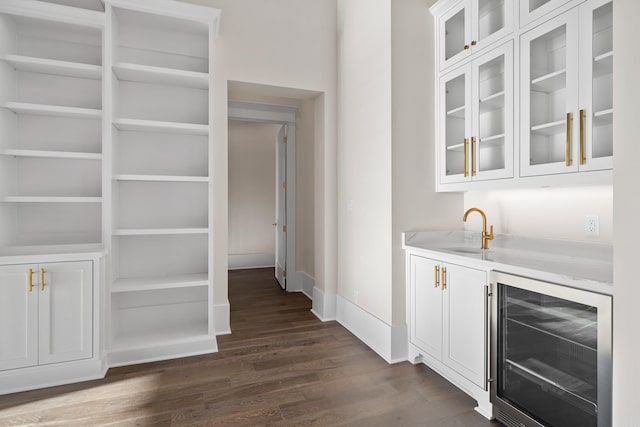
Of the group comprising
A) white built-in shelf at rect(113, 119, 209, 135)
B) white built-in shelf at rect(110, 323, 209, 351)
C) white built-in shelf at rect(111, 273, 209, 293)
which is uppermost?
white built-in shelf at rect(113, 119, 209, 135)

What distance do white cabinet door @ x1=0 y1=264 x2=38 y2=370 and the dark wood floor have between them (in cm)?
23

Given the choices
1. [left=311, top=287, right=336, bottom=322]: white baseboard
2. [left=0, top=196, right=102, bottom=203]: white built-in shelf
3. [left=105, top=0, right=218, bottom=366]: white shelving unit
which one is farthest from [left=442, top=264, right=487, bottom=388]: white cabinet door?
[left=0, top=196, right=102, bottom=203]: white built-in shelf

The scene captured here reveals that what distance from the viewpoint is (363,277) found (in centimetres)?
314

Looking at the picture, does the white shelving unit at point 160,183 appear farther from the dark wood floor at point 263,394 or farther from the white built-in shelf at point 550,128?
the white built-in shelf at point 550,128

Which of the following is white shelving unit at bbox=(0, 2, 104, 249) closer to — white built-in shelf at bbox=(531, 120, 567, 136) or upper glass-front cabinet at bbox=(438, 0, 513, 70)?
upper glass-front cabinet at bbox=(438, 0, 513, 70)

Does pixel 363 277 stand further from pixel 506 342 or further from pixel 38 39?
pixel 38 39

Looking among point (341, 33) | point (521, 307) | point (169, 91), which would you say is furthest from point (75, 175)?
point (521, 307)

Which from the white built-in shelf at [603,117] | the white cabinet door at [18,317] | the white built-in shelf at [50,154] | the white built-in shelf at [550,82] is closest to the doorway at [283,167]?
the white built-in shelf at [50,154]

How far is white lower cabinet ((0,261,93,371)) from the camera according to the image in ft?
7.36

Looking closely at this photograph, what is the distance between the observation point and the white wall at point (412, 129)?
271 centimetres

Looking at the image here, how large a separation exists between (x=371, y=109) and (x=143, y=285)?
2.37m

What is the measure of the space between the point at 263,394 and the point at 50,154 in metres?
2.27

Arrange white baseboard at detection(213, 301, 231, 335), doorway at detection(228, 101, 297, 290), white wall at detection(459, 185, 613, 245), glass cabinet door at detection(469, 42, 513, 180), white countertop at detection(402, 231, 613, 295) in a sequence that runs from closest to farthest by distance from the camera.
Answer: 1. white countertop at detection(402, 231, 613, 295)
2. white wall at detection(459, 185, 613, 245)
3. glass cabinet door at detection(469, 42, 513, 180)
4. white baseboard at detection(213, 301, 231, 335)
5. doorway at detection(228, 101, 297, 290)

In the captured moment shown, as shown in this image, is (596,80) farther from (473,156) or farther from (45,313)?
(45,313)
